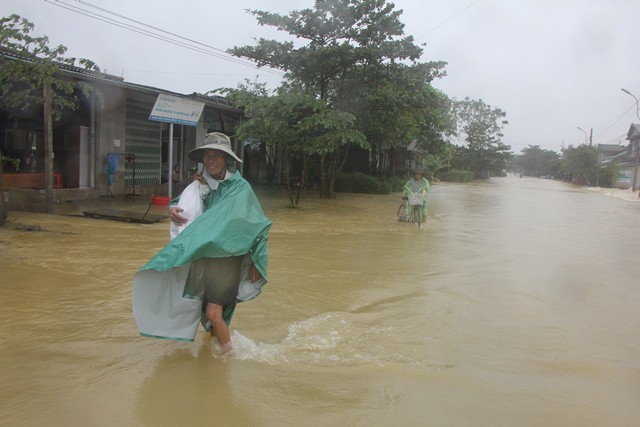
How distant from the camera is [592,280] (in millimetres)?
7637

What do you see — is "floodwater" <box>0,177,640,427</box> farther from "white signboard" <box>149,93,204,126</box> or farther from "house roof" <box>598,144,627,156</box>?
"house roof" <box>598,144,627,156</box>

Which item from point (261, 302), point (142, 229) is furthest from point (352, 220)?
point (261, 302)

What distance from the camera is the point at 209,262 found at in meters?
3.48

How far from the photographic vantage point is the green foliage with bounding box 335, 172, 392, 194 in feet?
80.0

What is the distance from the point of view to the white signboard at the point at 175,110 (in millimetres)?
10719

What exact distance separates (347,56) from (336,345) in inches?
468

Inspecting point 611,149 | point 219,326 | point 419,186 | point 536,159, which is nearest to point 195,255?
point 219,326

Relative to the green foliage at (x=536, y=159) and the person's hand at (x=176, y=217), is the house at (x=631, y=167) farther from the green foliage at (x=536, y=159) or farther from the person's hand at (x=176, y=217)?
the green foliage at (x=536, y=159)

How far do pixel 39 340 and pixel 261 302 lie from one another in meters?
2.18

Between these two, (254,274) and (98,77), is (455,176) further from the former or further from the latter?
(254,274)

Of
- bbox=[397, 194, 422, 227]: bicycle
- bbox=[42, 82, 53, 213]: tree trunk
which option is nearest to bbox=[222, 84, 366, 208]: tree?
bbox=[397, 194, 422, 227]: bicycle

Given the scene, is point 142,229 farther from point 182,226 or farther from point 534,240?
point 534,240

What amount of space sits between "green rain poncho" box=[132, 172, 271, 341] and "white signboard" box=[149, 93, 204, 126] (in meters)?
7.80

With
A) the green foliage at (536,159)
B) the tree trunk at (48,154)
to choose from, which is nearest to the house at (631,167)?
the tree trunk at (48,154)
